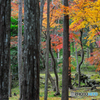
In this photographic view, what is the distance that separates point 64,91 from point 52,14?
719 cm

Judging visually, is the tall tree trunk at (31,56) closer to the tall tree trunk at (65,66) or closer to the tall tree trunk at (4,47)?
the tall tree trunk at (4,47)

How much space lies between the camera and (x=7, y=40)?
2.61 meters

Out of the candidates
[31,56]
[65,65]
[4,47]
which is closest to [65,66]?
[65,65]

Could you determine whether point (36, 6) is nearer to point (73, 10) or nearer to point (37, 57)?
point (37, 57)

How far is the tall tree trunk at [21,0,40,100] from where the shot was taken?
3.89 metres

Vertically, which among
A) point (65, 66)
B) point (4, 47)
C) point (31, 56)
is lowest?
point (65, 66)

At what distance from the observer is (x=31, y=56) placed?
390 cm

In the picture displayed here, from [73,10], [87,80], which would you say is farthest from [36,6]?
[87,80]

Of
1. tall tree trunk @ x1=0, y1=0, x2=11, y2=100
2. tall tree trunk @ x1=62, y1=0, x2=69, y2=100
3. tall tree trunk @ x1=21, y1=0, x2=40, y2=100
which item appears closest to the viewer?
tall tree trunk @ x1=0, y1=0, x2=11, y2=100

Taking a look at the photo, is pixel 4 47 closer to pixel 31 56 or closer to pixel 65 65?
pixel 31 56

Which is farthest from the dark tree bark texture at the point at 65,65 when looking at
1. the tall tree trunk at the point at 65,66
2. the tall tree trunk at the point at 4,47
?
the tall tree trunk at the point at 4,47

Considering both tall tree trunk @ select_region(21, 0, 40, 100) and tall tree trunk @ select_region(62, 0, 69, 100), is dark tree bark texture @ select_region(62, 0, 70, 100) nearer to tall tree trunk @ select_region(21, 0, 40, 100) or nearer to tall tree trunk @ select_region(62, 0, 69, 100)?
tall tree trunk @ select_region(62, 0, 69, 100)

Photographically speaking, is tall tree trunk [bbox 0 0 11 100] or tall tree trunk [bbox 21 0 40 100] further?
tall tree trunk [bbox 21 0 40 100]

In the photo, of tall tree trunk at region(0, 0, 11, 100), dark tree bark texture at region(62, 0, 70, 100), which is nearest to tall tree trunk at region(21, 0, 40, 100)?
tall tree trunk at region(0, 0, 11, 100)
